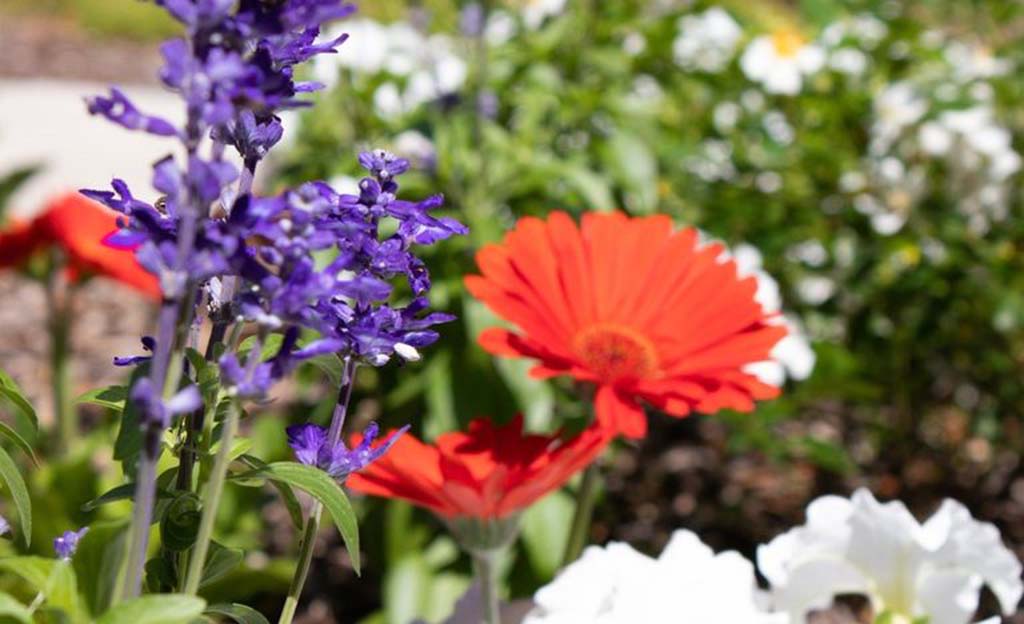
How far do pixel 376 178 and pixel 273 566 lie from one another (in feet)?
3.66

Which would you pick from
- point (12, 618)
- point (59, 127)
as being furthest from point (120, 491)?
point (59, 127)

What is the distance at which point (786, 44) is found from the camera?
7.83 ft

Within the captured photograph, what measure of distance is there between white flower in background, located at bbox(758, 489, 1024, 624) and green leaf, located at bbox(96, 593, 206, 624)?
0.51 meters

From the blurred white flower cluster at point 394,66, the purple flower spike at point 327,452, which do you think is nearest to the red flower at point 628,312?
the purple flower spike at point 327,452

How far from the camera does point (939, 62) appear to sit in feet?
7.76

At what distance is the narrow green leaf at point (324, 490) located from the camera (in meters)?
0.66

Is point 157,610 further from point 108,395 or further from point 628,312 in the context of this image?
point 628,312

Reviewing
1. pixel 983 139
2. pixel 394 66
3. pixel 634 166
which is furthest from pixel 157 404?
pixel 394 66

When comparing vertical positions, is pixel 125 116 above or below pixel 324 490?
above

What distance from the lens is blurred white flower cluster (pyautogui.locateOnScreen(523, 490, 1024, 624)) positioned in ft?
3.04

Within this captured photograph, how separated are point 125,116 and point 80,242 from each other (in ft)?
5.30

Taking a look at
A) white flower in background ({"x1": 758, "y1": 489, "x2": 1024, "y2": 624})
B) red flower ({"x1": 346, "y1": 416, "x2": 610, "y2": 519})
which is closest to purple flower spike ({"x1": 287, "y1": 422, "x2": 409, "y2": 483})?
red flower ({"x1": 346, "y1": 416, "x2": 610, "y2": 519})

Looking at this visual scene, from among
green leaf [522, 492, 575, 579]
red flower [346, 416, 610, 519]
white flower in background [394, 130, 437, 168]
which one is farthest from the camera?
white flower in background [394, 130, 437, 168]

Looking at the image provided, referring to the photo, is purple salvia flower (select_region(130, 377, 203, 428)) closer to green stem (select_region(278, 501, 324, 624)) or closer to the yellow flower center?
green stem (select_region(278, 501, 324, 624))
